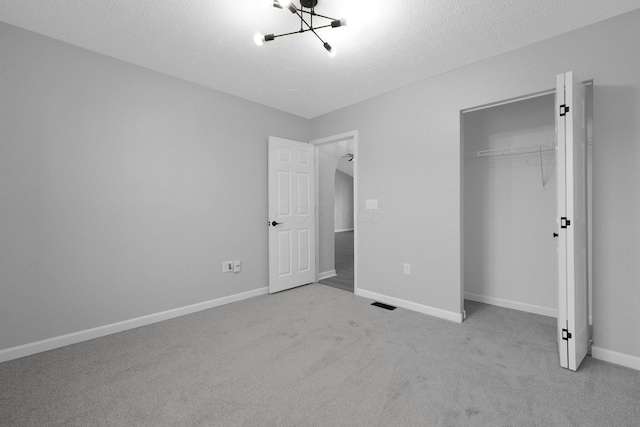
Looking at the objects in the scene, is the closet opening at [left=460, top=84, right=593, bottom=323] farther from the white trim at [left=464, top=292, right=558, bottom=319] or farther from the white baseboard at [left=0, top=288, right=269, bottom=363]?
the white baseboard at [left=0, top=288, right=269, bottom=363]

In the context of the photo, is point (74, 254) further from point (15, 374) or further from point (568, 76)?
point (568, 76)

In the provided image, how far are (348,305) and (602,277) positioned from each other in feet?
7.38

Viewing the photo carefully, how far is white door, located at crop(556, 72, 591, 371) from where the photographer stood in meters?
1.90

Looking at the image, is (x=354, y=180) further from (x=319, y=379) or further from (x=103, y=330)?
(x=103, y=330)

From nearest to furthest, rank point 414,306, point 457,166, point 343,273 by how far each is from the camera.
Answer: point 457,166, point 414,306, point 343,273

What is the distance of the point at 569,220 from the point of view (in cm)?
191

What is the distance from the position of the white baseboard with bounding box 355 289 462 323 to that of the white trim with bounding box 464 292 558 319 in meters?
0.83

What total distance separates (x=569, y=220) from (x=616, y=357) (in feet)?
3.68

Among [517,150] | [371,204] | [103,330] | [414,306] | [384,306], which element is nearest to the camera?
[103,330]

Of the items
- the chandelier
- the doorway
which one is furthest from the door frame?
the doorway

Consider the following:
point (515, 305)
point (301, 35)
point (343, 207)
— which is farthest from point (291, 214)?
point (343, 207)

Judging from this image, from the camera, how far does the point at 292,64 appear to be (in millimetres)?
2746

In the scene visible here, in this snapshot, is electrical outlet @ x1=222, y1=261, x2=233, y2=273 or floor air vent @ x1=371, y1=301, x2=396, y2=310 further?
electrical outlet @ x1=222, y1=261, x2=233, y2=273

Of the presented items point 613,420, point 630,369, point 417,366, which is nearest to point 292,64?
point 417,366
